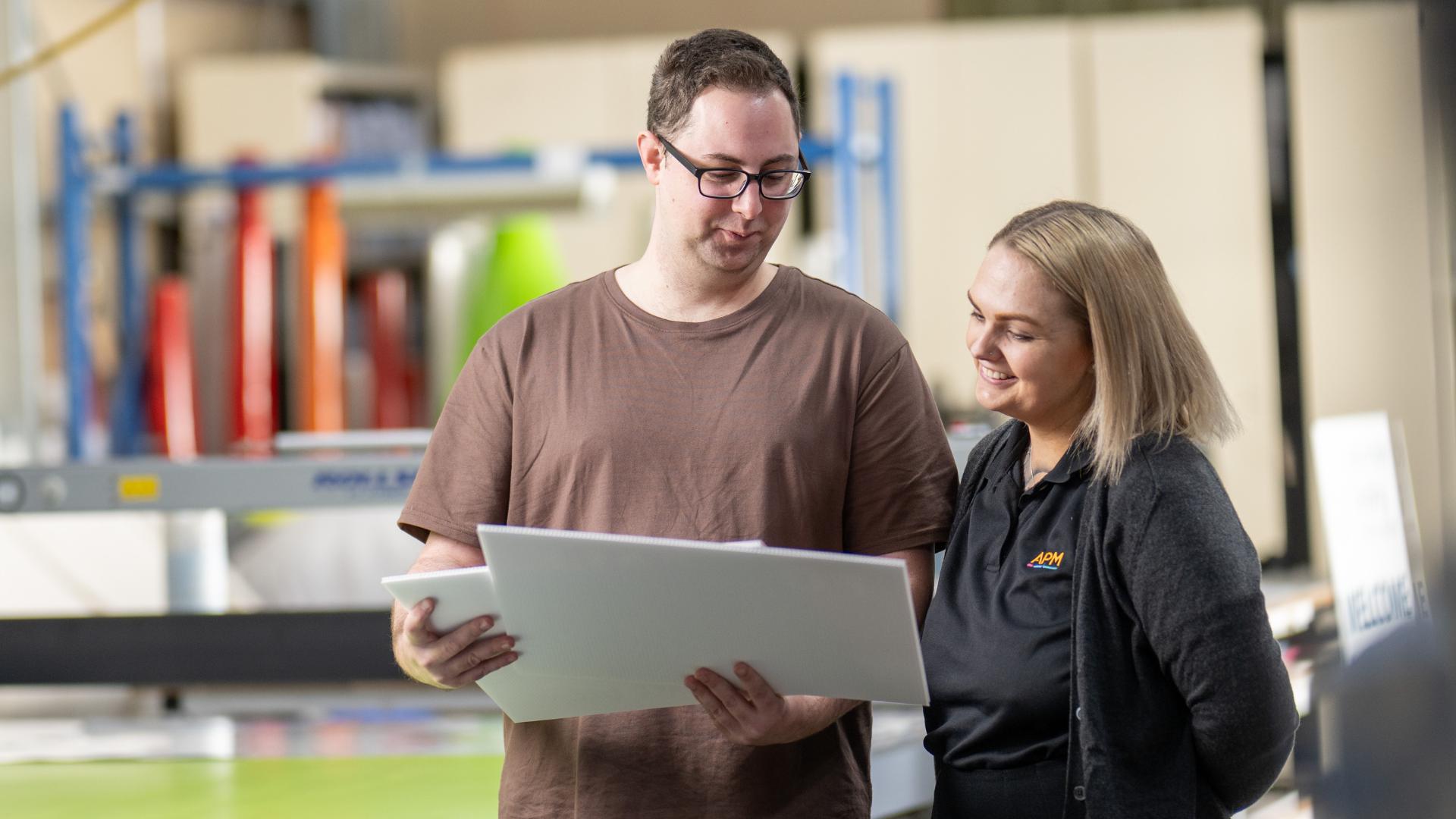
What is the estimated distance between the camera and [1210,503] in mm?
934

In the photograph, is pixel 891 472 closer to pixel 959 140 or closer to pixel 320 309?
pixel 320 309

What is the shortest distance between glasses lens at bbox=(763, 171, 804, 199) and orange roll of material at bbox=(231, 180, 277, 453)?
2313mm

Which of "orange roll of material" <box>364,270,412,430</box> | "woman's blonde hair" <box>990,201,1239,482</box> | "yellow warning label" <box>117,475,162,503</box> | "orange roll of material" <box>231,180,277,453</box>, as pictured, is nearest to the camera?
"woman's blonde hair" <box>990,201,1239,482</box>

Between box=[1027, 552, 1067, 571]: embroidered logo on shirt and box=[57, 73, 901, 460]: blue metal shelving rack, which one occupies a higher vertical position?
box=[57, 73, 901, 460]: blue metal shelving rack

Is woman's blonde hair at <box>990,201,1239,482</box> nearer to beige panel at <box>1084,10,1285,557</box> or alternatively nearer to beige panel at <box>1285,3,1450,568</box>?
beige panel at <box>1084,10,1285,557</box>

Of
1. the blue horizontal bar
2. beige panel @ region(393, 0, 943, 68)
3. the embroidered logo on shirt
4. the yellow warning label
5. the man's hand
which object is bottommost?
the man's hand

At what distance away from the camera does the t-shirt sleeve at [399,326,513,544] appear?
3.51 ft

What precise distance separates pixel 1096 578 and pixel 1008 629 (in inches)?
3.2

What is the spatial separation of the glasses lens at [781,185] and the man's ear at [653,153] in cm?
8

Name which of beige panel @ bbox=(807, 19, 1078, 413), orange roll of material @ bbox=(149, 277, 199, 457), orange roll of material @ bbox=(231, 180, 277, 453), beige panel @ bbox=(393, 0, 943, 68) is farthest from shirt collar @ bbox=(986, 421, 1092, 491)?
beige panel @ bbox=(393, 0, 943, 68)

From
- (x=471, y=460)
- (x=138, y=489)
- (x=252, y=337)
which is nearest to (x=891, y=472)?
(x=471, y=460)

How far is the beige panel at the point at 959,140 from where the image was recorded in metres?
4.24

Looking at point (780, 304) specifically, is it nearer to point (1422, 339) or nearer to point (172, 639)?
point (172, 639)

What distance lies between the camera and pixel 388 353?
381cm
